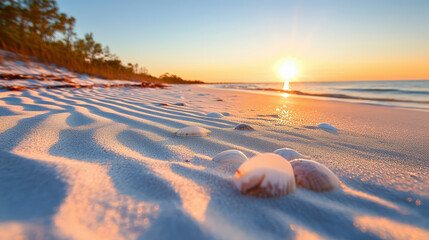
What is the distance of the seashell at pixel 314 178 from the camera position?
786mm

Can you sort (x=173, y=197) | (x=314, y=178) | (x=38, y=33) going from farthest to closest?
1. (x=38, y=33)
2. (x=314, y=178)
3. (x=173, y=197)

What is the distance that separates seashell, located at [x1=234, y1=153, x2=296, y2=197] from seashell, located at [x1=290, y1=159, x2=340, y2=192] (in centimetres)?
11

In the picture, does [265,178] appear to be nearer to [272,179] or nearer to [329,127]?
[272,179]

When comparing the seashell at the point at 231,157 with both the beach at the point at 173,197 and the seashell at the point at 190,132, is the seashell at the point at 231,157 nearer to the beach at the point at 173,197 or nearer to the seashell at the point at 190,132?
the beach at the point at 173,197

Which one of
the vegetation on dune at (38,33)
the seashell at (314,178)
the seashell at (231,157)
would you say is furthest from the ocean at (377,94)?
the vegetation on dune at (38,33)

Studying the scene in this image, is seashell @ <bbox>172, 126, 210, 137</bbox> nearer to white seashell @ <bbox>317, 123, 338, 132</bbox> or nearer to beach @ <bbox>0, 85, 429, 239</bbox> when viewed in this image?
beach @ <bbox>0, 85, 429, 239</bbox>

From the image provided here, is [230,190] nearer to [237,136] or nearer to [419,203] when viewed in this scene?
[419,203]

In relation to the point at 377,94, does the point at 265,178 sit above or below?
below

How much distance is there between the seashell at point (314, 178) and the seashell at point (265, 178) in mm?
113

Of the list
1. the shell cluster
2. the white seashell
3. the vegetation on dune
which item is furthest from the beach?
the vegetation on dune

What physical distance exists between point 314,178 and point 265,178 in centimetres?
27

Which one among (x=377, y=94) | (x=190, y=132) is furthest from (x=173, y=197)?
(x=377, y=94)

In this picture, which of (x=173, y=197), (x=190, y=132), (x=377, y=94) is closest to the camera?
(x=173, y=197)

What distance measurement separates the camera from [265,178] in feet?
2.26
